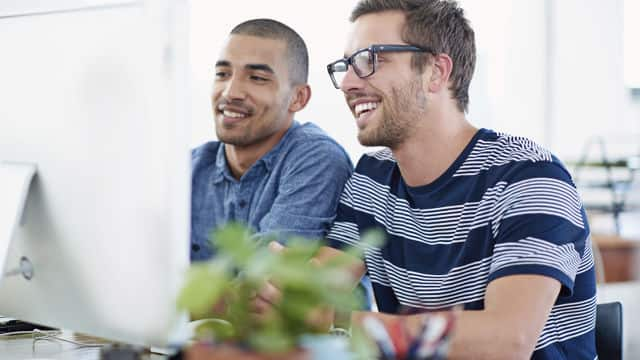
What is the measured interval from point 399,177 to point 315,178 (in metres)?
0.22

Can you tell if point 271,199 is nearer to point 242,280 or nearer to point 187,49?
point 187,49

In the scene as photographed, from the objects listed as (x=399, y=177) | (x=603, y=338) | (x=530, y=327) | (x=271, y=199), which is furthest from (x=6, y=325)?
(x=603, y=338)

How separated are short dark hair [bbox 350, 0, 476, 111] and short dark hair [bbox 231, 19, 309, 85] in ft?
1.06

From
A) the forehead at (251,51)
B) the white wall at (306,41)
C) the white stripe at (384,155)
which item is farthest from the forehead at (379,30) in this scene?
the white wall at (306,41)

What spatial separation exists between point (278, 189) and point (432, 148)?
41cm

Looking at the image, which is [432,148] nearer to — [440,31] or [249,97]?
[440,31]

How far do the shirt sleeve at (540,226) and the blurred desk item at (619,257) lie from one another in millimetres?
2569

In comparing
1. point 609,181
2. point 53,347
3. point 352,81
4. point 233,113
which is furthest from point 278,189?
point 609,181

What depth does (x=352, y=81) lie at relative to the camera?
5.94 ft

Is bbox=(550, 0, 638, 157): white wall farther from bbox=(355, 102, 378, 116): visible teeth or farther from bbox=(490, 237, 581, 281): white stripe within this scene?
bbox=(490, 237, 581, 281): white stripe

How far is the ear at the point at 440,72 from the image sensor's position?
1851 millimetres

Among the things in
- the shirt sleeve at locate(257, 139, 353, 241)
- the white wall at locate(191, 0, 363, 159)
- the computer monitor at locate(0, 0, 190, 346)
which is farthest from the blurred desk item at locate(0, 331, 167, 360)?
the white wall at locate(191, 0, 363, 159)

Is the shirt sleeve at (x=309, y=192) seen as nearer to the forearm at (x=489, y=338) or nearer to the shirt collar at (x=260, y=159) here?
the shirt collar at (x=260, y=159)

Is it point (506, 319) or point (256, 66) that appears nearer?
point (506, 319)
